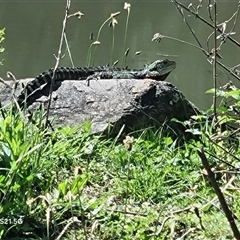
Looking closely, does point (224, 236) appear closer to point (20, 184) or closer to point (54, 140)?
point (20, 184)

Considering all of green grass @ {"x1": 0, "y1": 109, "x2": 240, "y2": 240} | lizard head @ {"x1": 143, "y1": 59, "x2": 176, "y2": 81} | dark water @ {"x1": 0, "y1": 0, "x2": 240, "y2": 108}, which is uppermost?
lizard head @ {"x1": 143, "y1": 59, "x2": 176, "y2": 81}

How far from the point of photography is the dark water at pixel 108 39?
6965 mm

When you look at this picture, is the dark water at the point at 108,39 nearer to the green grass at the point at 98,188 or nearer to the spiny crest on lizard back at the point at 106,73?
the spiny crest on lizard back at the point at 106,73

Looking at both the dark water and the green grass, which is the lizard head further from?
the green grass

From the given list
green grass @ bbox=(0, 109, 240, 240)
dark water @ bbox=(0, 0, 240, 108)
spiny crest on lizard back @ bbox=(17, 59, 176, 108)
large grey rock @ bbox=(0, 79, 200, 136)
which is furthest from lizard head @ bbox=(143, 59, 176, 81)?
green grass @ bbox=(0, 109, 240, 240)

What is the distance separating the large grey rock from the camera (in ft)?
12.5

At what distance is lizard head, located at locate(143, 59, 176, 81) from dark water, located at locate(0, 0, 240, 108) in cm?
68

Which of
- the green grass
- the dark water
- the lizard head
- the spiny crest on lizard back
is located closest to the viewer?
the green grass

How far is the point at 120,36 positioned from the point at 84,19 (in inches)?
89.1

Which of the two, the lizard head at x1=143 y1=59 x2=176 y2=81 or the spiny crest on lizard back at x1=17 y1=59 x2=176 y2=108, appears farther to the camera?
the lizard head at x1=143 y1=59 x2=176 y2=81

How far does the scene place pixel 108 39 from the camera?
9.02 metres

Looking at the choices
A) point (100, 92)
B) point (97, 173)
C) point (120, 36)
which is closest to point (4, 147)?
point (97, 173)

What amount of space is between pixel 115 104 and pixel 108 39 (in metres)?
5.22

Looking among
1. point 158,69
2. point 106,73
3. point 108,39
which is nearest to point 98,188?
point 106,73
